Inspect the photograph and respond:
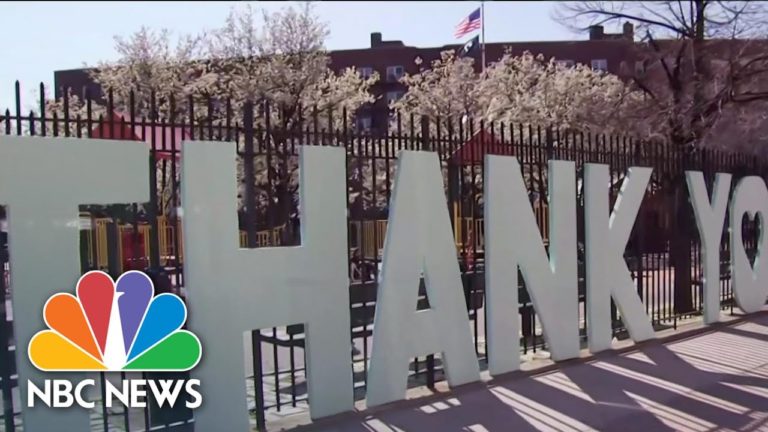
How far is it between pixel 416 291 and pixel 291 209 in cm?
309

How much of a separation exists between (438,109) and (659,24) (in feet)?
41.0

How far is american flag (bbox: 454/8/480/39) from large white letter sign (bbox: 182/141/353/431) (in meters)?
20.3

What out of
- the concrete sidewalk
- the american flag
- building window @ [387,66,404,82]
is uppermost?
building window @ [387,66,404,82]

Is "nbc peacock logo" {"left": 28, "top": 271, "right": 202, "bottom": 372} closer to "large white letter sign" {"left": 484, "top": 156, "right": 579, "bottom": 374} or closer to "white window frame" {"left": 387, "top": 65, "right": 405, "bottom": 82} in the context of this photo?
"large white letter sign" {"left": 484, "top": 156, "right": 579, "bottom": 374}

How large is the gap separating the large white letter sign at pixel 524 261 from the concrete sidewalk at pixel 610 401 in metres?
0.33

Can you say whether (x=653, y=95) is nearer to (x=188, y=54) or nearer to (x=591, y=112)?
(x=591, y=112)

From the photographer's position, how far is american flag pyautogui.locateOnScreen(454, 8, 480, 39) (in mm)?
25109

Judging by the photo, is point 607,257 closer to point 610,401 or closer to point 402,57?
point 610,401

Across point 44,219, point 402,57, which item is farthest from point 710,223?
point 402,57

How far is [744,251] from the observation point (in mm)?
11617

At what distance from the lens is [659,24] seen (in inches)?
501

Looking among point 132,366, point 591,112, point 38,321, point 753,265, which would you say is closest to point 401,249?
point 132,366

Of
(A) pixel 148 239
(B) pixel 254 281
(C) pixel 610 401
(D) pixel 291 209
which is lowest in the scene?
(C) pixel 610 401

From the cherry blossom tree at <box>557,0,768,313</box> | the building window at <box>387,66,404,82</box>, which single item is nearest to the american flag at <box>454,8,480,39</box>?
the cherry blossom tree at <box>557,0,768,313</box>
